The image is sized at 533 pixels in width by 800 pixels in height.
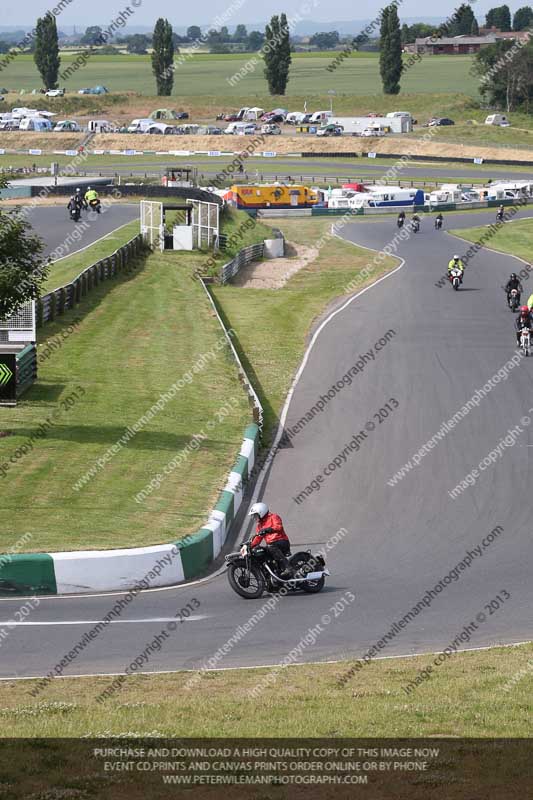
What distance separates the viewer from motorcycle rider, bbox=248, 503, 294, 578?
16434mm

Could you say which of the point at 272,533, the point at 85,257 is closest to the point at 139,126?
the point at 85,257

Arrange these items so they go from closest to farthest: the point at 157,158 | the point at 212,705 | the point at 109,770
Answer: the point at 109,770, the point at 212,705, the point at 157,158

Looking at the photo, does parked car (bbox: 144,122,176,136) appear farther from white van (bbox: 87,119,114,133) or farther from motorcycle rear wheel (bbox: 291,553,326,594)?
motorcycle rear wheel (bbox: 291,553,326,594)

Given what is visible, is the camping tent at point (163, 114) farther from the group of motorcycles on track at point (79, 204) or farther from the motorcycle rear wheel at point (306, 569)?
the motorcycle rear wheel at point (306, 569)

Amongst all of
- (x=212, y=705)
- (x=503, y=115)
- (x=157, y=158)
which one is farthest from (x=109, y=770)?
(x=503, y=115)

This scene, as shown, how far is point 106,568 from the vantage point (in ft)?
53.1

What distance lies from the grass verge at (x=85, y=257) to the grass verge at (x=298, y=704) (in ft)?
98.5

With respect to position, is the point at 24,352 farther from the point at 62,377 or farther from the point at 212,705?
the point at 212,705

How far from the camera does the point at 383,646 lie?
14.2 m

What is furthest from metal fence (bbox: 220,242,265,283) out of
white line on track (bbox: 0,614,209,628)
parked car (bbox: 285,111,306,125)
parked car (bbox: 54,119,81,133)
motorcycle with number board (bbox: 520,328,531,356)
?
parked car (bbox: 285,111,306,125)

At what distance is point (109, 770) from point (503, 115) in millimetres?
127916

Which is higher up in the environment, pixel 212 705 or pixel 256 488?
pixel 212 705

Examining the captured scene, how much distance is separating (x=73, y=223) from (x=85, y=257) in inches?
479

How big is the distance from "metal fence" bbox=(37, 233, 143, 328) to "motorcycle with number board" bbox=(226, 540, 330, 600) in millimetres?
17705
